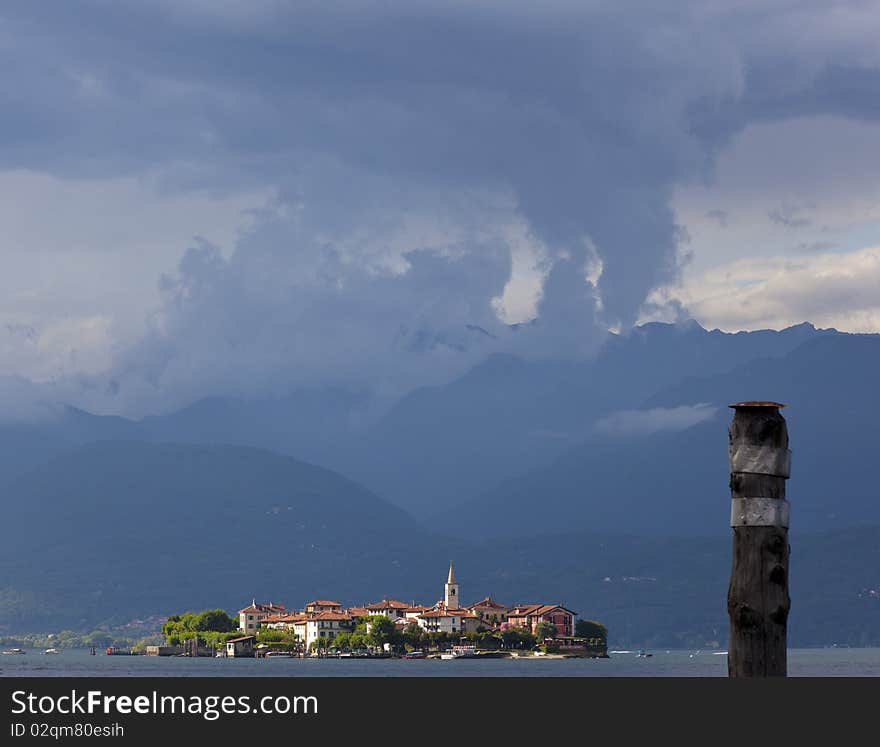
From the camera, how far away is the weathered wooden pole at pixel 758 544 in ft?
63.6

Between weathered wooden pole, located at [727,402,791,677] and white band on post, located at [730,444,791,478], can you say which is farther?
white band on post, located at [730,444,791,478]

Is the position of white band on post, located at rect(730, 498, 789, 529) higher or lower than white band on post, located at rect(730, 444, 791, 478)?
lower

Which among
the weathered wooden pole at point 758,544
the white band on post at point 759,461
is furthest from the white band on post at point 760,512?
the white band on post at point 759,461

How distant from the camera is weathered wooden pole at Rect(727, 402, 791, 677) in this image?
19.4 metres

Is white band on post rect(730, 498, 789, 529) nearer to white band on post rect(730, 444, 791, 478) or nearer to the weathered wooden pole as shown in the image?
the weathered wooden pole

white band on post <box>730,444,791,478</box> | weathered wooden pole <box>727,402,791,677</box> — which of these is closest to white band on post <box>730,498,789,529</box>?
weathered wooden pole <box>727,402,791,677</box>

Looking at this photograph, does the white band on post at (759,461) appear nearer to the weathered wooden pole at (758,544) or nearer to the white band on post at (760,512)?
the weathered wooden pole at (758,544)

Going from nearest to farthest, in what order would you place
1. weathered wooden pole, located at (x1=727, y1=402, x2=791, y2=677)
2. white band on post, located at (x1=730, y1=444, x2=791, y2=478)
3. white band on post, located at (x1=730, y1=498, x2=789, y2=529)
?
weathered wooden pole, located at (x1=727, y1=402, x2=791, y2=677)
white band on post, located at (x1=730, y1=498, x2=789, y2=529)
white band on post, located at (x1=730, y1=444, x2=791, y2=478)
